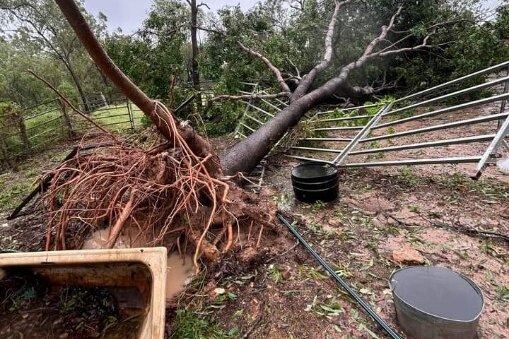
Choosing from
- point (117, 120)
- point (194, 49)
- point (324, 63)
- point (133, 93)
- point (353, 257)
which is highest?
point (194, 49)

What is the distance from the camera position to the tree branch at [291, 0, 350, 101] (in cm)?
576

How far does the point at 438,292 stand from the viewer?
167 centimetres

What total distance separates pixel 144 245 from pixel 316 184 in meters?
1.72

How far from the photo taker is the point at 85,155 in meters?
2.94

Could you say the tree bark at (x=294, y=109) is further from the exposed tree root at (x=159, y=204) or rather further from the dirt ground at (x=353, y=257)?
the exposed tree root at (x=159, y=204)

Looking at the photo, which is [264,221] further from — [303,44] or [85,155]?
[303,44]

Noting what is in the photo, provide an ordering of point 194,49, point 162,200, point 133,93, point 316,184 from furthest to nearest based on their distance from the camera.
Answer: point 194,49, point 316,184, point 162,200, point 133,93

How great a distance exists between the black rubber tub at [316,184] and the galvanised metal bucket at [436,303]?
135 cm

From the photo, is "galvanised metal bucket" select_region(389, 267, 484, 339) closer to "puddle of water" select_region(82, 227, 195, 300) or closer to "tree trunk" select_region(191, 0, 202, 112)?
"puddle of water" select_region(82, 227, 195, 300)

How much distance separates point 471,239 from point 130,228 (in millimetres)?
2717

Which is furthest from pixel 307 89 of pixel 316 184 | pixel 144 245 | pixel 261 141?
pixel 144 245

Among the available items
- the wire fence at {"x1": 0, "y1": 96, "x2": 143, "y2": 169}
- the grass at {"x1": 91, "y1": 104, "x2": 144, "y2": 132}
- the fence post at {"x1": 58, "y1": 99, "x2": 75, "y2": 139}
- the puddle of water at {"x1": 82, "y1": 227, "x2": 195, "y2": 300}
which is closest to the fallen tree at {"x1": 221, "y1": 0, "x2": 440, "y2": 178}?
the puddle of water at {"x1": 82, "y1": 227, "x2": 195, "y2": 300}

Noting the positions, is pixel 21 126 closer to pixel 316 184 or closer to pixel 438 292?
pixel 316 184

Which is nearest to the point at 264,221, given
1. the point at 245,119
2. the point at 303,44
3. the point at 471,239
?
the point at 471,239
